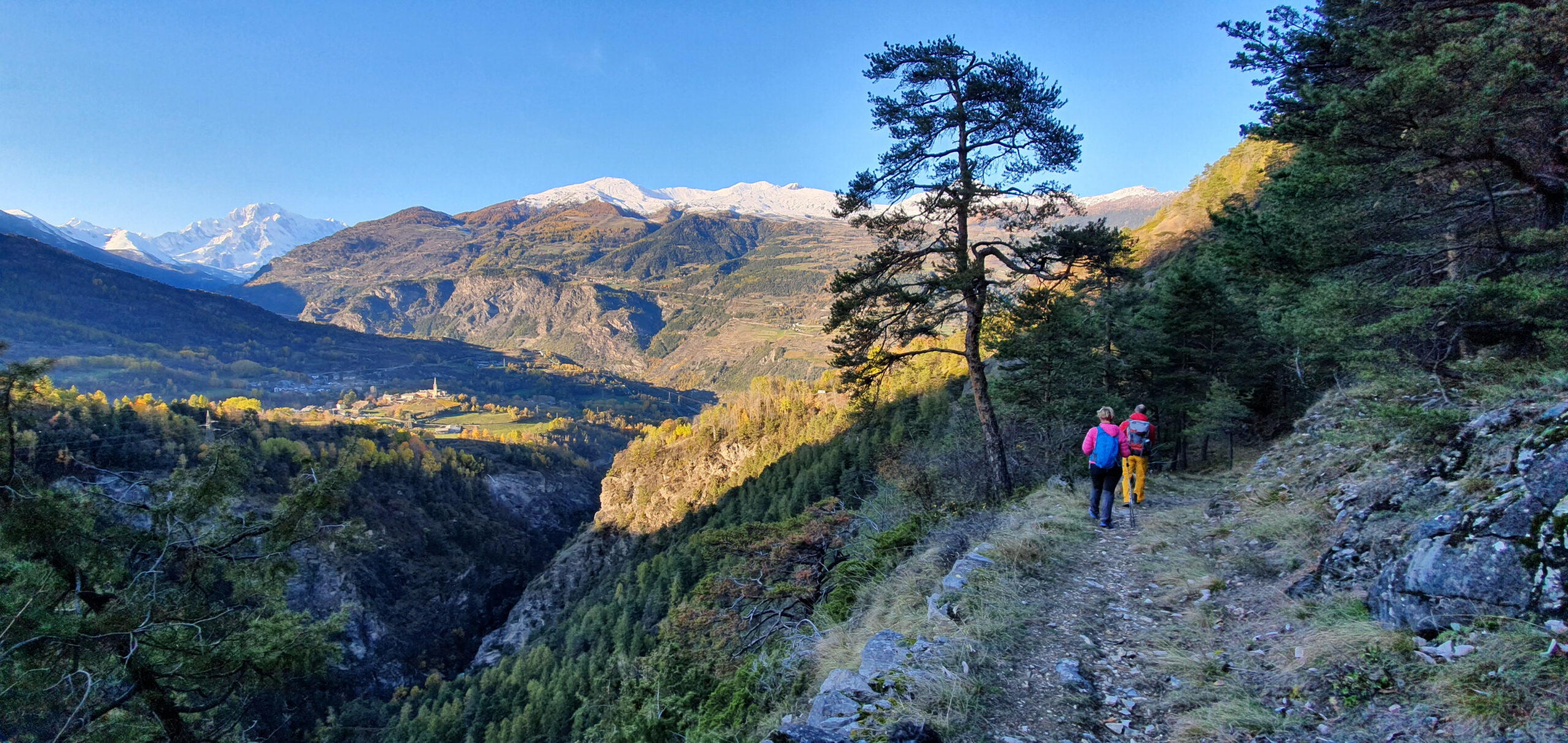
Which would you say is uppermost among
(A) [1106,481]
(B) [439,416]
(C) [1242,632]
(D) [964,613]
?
(A) [1106,481]

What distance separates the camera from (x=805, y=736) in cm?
427

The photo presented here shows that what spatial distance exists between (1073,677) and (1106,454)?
524 centimetres

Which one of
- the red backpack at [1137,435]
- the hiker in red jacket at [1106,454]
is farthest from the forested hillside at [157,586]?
the red backpack at [1137,435]

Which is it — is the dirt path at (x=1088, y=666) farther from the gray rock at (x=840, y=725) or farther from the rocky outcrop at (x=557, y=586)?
the rocky outcrop at (x=557, y=586)

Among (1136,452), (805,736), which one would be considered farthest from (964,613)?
(1136,452)

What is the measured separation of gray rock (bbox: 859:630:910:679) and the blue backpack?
5.11 meters

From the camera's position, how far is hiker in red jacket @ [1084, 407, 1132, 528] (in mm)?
9070

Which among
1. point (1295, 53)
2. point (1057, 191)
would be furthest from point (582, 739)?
point (1295, 53)

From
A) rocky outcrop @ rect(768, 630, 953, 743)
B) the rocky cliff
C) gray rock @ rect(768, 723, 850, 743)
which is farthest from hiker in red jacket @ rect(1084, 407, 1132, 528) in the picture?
gray rock @ rect(768, 723, 850, 743)

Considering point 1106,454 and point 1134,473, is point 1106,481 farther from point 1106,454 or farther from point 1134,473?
point 1134,473

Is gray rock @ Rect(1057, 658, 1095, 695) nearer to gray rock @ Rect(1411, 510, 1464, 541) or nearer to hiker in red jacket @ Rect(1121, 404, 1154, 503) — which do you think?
gray rock @ Rect(1411, 510, 1464, 541)

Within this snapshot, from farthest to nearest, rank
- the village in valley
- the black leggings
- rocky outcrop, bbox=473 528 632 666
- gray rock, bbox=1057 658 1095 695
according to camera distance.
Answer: the village in valley
rocky outcrop, bbox=473 528 632 666
the black leggings
gray rock, bbox=1057 658 1095 695

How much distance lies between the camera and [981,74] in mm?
12312

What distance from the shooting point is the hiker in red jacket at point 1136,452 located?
9.86 m
